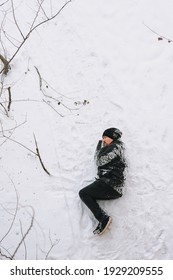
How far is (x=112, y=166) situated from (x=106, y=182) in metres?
0.25

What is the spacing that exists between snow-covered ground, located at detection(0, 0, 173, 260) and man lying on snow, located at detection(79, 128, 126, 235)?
0.22 m

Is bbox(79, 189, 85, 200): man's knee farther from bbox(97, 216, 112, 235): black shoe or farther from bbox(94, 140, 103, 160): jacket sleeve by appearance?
bbox(94, 140, 103, 160): jacket sleeve

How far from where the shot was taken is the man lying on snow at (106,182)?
6.11 m

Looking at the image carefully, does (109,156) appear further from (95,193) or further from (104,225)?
(104,225)

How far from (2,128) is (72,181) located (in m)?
1.57

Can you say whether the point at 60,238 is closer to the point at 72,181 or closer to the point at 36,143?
the point at 72,181

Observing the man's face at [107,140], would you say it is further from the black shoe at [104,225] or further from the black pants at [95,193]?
the black shoe at [104,225]

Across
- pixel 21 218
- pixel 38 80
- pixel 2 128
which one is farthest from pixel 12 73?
pixel 21 218

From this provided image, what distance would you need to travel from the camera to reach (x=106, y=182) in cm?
620

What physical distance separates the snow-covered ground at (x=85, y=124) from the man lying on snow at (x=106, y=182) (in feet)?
0.71

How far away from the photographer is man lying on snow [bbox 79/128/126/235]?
6113mm

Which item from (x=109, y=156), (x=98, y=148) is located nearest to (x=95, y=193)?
(x=109, y=156)

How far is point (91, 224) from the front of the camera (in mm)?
6258

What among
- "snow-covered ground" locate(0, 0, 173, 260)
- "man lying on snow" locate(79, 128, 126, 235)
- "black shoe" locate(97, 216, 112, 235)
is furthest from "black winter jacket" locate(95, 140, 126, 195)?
"black shoe" locate(97, 216, 112, 235)
